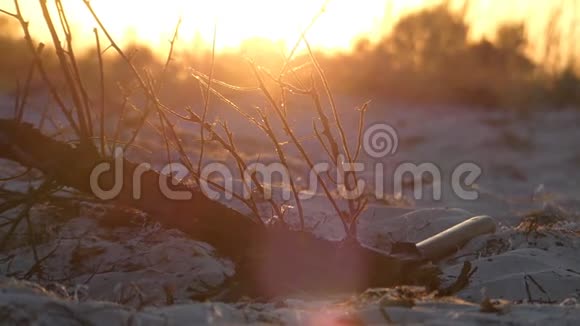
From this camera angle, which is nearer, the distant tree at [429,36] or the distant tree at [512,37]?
the distant tree at [429,36]

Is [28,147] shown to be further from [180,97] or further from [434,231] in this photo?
[180,97]

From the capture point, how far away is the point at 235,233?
2.93m

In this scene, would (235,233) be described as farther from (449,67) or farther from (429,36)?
(429,36)

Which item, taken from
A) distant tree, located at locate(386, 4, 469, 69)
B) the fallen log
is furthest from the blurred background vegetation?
the fallen log

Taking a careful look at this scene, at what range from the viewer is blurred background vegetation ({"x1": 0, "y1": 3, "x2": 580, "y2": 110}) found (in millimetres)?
12391

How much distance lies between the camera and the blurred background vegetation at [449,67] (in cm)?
1239

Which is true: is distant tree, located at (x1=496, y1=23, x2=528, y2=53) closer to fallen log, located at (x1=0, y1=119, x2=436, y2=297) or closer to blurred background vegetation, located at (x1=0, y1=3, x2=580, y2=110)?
blurred background vegetation, located at (x1=0, y1=3, x2=580, y2=110)

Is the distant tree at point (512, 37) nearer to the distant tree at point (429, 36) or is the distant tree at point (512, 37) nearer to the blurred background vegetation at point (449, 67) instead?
the blurred background vegetation at point (449, 67)

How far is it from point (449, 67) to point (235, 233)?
1093 centimetres

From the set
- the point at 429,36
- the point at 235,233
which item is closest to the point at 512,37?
the point at 429,36

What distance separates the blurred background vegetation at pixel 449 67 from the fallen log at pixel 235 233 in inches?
324

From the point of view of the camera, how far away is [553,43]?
13.7 m

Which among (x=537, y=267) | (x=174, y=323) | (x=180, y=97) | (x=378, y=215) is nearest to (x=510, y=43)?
(x=180, y=97)

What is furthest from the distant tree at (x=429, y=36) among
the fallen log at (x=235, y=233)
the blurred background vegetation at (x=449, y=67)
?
the fallen log at (x=235, y=233)
